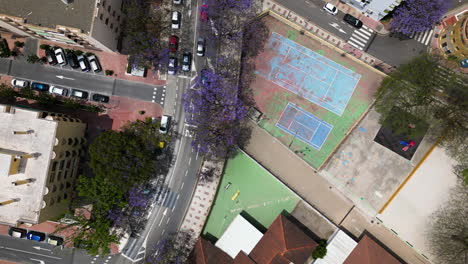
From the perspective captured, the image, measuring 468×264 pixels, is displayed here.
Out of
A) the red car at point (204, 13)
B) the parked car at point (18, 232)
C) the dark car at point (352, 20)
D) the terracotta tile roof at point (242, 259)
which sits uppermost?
the dark car at point (352, 20)

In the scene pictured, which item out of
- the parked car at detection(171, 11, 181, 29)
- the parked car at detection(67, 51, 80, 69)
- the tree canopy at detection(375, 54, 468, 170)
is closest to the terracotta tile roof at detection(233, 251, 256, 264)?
the tree canopy at detection(375, 54, 468, 170)

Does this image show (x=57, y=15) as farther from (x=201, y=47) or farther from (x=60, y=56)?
(x=201, y=47)

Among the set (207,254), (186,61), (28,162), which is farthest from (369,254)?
(28,162)

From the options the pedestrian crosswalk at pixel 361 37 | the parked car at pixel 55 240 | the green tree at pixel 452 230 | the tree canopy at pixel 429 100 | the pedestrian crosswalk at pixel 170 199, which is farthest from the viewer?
the pedestrian crosswalk at pixel 361 37

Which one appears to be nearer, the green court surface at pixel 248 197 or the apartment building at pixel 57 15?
the apartment building at pixel 57 15

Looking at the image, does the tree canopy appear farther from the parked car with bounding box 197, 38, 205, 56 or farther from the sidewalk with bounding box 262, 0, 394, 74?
the parked car with bounding box 197, 38, 205, 56

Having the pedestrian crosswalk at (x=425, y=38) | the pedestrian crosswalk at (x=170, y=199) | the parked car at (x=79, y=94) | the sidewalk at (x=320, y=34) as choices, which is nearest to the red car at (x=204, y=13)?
the sidewalk at (x=320, y=34)

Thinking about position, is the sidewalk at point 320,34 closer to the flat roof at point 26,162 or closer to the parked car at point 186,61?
the parked car at point 186,61
